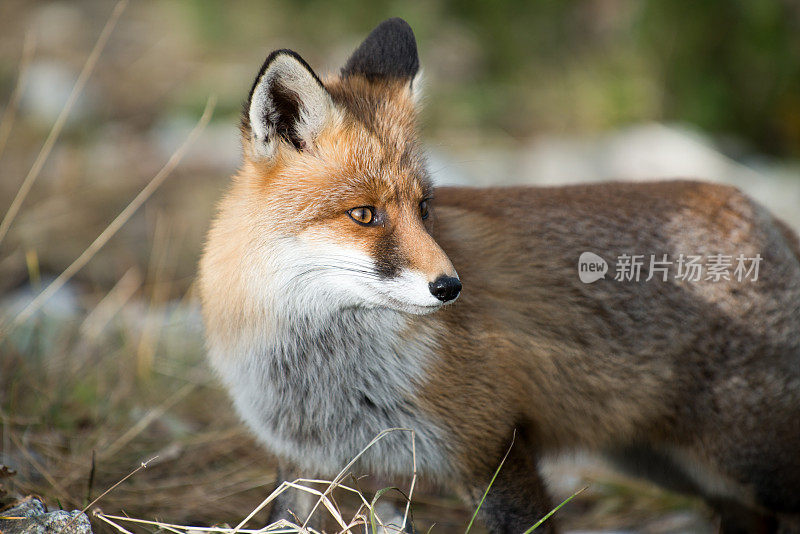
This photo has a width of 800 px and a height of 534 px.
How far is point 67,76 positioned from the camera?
10.9 meters

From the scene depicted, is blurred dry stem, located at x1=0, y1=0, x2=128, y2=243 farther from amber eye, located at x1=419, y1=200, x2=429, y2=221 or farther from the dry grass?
amber eye, located at x1=419, y1=200, x2=429, y2=221

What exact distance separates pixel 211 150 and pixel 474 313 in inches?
296

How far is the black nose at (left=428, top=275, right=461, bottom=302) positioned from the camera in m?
2.51

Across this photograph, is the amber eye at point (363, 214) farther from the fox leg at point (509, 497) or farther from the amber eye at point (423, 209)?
the fox leg at point (509, 497)

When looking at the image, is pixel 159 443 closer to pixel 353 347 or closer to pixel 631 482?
pixel 353 347

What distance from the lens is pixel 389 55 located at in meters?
3.29

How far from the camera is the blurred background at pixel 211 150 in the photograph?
3.99m

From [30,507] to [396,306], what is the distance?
150cm

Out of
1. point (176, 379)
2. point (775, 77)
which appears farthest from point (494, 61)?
point (176, 379)

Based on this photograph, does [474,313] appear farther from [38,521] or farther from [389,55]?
[38,521]

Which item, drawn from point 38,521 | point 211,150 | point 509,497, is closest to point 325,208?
point 509,497

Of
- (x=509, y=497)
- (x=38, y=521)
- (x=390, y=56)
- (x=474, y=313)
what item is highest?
(x=390, y=56)

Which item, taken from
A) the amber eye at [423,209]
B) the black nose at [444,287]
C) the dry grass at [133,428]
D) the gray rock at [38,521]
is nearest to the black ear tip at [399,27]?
the amber eye at [423,209]

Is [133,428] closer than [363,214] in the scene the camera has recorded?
No
